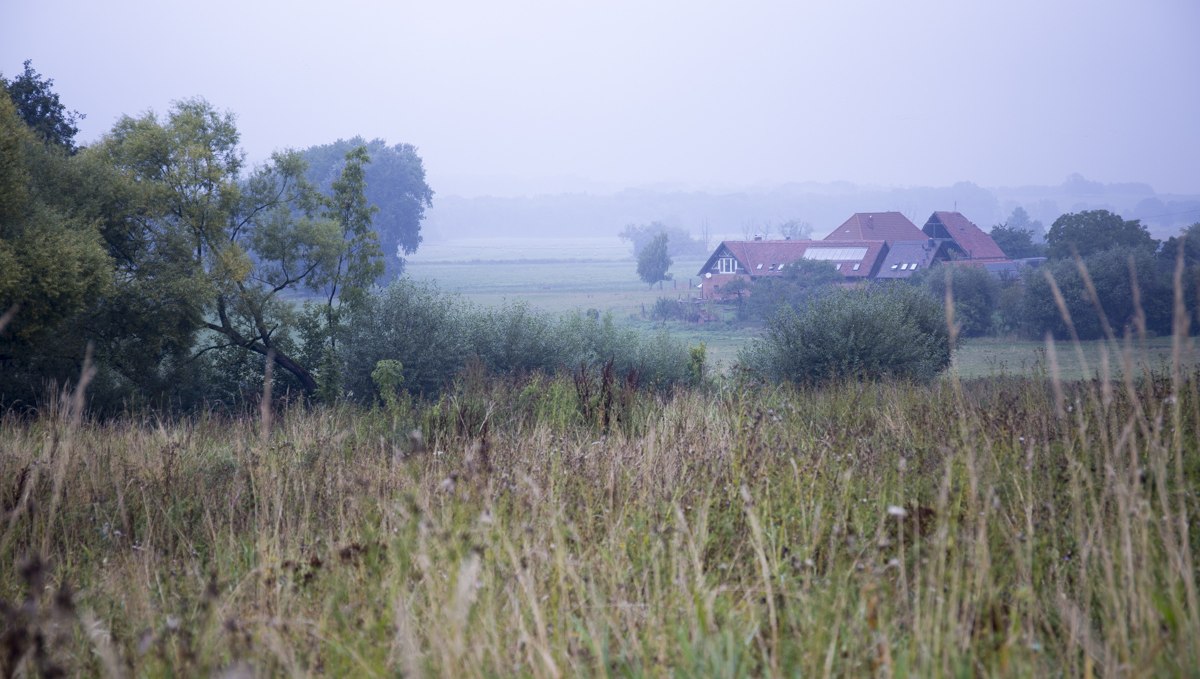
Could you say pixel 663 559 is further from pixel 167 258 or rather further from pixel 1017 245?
pixel 1017 245

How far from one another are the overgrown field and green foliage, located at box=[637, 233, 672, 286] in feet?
270

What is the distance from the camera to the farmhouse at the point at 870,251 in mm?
62438

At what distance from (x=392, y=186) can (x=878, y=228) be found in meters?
40.4

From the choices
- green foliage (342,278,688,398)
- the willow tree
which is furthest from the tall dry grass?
the willow tree

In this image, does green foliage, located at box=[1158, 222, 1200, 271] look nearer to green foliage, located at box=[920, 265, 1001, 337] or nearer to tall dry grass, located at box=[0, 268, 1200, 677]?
green foliage, located at box=[920, 265, 1001, 337]

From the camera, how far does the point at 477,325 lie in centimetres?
2820

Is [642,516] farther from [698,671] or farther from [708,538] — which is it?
[698,671]

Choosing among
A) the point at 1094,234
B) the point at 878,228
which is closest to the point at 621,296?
the point at 878,228

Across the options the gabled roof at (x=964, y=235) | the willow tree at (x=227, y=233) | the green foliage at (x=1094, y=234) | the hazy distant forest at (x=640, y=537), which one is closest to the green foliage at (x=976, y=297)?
the green foliage at (x=1094, y=234)

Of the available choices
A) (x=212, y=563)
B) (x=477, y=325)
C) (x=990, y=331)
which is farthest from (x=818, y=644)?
(x=990, y=331)

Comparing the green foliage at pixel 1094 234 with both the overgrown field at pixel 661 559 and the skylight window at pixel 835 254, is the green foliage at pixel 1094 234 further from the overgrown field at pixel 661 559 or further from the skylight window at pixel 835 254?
the overgrown field at pixel 661 559

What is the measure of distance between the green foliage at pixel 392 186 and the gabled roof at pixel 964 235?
41.4 meters

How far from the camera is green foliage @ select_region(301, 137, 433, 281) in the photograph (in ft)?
229

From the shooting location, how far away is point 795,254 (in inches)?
2692
